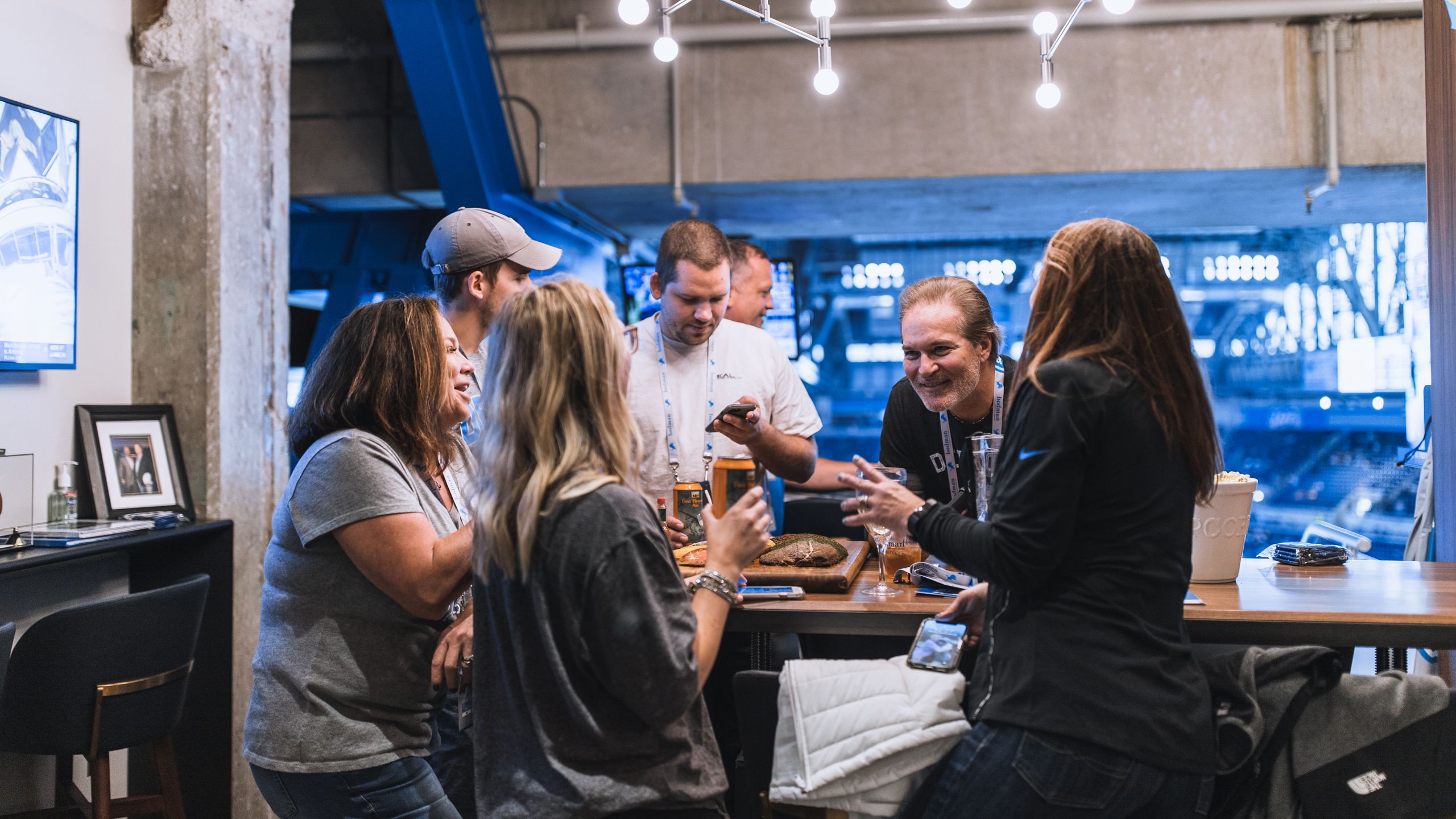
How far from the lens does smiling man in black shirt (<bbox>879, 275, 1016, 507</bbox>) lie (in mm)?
2609

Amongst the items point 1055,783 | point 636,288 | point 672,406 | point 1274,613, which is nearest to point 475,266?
point 672,406

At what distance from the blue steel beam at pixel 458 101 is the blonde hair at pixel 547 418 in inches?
178

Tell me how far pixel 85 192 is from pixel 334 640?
2303 mm

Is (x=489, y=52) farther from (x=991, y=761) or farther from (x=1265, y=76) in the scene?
(x=991, y=761)

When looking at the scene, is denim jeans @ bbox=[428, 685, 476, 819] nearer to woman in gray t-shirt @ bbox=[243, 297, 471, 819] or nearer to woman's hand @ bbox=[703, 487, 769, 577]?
woman in gray t-shirt @ bbox=[243, 297, 471, 819]

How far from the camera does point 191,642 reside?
8.91 ft

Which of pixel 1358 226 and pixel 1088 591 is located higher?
pixel 1358 226

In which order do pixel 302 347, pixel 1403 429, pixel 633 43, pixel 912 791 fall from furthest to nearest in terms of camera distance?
pixel 302 347 < pixel 1403 429 < pixel 633 43 < pixel 912 791

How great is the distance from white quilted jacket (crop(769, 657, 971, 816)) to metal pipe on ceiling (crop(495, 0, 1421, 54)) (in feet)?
16.0

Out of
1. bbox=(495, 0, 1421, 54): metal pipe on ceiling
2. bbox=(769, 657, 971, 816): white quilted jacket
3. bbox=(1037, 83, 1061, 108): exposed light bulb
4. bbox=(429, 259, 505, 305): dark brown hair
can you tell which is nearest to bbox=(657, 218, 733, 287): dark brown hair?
bbox=(429, 259, 505, 305): dark brown hair

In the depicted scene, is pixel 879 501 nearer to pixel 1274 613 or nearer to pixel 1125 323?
pixel 1125 323

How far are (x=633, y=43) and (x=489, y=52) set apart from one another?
84cm

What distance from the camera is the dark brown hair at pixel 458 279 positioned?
2662 mm

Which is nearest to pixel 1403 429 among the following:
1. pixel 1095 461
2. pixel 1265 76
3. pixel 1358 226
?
pixel 1358 226
